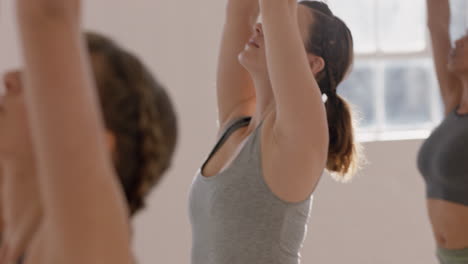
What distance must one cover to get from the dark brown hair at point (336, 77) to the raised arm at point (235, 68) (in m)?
0.19

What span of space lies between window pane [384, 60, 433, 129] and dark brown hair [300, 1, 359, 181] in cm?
253

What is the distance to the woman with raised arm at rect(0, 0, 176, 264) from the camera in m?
0.59

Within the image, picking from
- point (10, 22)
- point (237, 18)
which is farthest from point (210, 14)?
point (237, 18)

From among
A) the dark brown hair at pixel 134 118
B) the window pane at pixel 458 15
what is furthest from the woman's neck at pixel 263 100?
the window pane at pixel 458 15

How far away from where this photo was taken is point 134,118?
2.50 ft

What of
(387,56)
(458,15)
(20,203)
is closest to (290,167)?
(20,203)

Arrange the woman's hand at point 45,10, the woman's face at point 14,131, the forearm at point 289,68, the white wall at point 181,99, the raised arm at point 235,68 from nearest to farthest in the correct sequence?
1. the woman's hand at point 45,10
2. the woman's face at point 14,131
3. the forearm at point 289,68
4. the raised arm at point 235,68
5. the white wall at point 181,99

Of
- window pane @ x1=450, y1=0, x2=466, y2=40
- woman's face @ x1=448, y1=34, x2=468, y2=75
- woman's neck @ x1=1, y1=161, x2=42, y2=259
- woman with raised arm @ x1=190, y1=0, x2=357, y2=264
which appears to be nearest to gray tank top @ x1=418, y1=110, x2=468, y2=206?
woman's face @ x1=448, y1=34, x2=468, y2=75

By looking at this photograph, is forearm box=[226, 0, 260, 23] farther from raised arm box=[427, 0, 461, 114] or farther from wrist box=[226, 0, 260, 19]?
raised arm box=[427, 0, 461, 114]

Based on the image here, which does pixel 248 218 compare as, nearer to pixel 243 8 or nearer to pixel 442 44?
A: pixel 243 8

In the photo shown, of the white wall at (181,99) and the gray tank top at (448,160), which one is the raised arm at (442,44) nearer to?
the gray tank top at (448,160)

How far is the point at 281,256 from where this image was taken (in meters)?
A: 1.41

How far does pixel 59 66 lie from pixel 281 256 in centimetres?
90

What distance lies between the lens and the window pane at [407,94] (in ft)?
13.9
